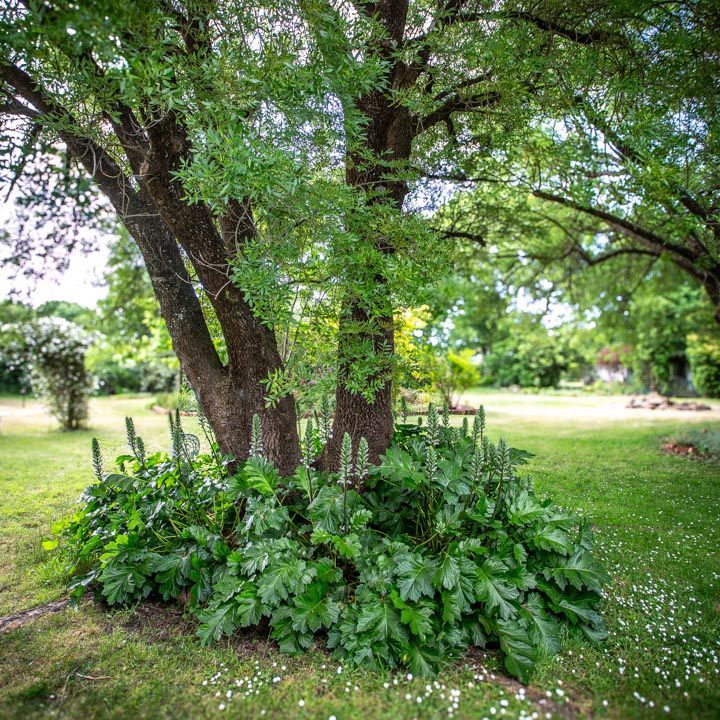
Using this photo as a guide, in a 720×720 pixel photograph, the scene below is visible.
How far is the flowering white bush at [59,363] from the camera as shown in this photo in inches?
407

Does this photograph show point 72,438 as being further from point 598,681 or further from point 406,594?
point 598,681

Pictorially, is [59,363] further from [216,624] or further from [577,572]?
[577,572]

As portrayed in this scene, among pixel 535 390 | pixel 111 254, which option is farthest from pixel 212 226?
pixel 535 390

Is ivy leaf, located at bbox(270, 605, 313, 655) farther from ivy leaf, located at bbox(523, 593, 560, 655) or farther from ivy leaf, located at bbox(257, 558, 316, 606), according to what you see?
ivy leaf, located at bbox(523, 593, 560, 655)

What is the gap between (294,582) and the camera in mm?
2701

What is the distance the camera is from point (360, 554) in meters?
2.89

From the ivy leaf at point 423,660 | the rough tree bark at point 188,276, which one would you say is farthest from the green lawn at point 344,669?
the rough tree bark at point 188,276

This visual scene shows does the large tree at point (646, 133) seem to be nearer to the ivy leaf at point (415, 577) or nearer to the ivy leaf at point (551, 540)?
the ivy leaf at point (551, 540)

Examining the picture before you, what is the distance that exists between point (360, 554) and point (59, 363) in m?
10.2

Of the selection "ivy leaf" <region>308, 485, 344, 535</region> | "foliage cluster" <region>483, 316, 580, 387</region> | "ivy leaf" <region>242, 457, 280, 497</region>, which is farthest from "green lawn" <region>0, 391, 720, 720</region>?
"foliage cluster" <region>483, 316, 580, 387</region>

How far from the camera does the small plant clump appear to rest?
2.66 meters

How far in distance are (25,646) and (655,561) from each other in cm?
440

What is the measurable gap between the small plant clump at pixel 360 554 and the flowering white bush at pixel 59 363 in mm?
8129

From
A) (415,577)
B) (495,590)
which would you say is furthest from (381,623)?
(495,590)
